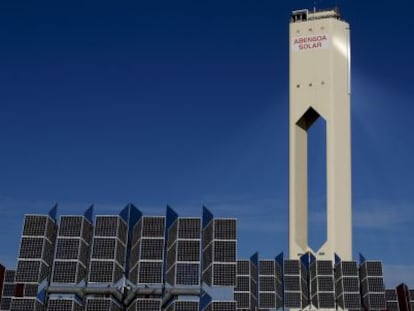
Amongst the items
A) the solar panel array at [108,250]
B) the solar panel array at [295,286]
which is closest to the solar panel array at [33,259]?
the solar panel array at [108,250]

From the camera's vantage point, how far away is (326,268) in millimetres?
42281

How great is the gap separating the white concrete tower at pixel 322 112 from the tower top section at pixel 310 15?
0.09 m

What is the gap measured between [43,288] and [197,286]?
776 centimetres

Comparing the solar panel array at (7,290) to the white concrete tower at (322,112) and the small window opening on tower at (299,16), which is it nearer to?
the white concrete tower at (322,112)

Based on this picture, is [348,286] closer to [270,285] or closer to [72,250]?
[270,285]

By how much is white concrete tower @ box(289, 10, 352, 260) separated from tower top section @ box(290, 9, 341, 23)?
0.09m

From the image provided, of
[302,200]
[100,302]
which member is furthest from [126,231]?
[302,200]

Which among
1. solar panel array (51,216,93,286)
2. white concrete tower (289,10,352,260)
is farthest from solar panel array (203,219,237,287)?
white concrete tower (289,10,352,260)

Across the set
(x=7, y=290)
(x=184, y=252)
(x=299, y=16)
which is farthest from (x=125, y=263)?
(x=299, y=16)

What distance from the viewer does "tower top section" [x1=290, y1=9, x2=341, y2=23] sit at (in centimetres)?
5847

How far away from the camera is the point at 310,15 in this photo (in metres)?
59.5

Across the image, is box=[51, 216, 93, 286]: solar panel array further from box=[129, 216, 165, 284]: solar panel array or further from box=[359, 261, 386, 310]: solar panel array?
box=[359, 261, 386, 310]: solar panel array

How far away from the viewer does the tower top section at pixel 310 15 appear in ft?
192

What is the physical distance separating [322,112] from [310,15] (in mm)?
10086
